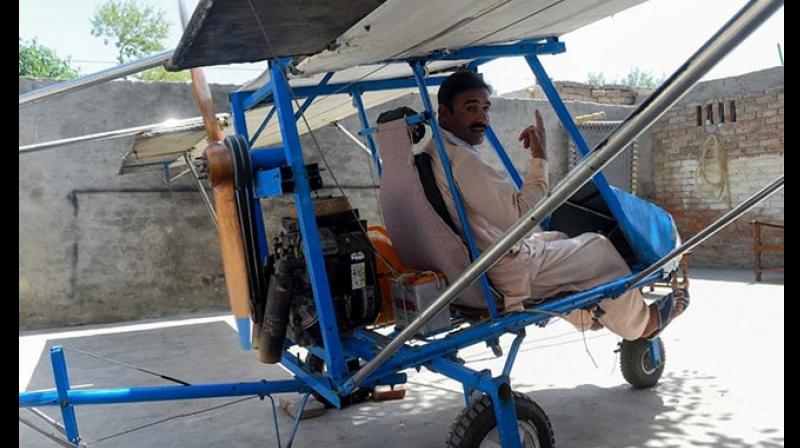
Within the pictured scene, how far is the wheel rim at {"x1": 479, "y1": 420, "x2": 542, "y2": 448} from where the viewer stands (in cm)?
272

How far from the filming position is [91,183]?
792cm

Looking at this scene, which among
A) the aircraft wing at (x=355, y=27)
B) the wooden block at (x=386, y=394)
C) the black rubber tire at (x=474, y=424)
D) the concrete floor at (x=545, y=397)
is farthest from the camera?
the wooden block at (x=386, y=394)

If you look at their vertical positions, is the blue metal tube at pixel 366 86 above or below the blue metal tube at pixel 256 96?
above

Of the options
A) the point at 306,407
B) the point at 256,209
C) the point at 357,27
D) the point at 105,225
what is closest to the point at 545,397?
the point at 306,407

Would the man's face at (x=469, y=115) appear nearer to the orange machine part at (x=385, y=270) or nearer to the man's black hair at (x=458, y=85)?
the man's black hair at (x=458, y=85)

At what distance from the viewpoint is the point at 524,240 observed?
3.13 meters

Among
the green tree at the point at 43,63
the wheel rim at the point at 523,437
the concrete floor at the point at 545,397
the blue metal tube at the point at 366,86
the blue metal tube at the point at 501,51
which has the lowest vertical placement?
the concrete floor at the point at 545,397

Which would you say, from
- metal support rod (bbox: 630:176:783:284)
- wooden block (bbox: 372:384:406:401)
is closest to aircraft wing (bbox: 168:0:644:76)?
metal support rod (bbox: 630:176:783:284)

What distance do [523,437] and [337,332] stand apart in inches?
38.3

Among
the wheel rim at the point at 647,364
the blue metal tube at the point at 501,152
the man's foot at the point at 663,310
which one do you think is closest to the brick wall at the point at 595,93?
the blue metal tube at the point at 501,152

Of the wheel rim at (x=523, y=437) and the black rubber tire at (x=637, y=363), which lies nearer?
the wheel rim at (x=523, y=437)

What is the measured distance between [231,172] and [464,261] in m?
1.13

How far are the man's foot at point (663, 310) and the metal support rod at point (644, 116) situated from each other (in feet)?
5.58

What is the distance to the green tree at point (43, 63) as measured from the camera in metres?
34.2
